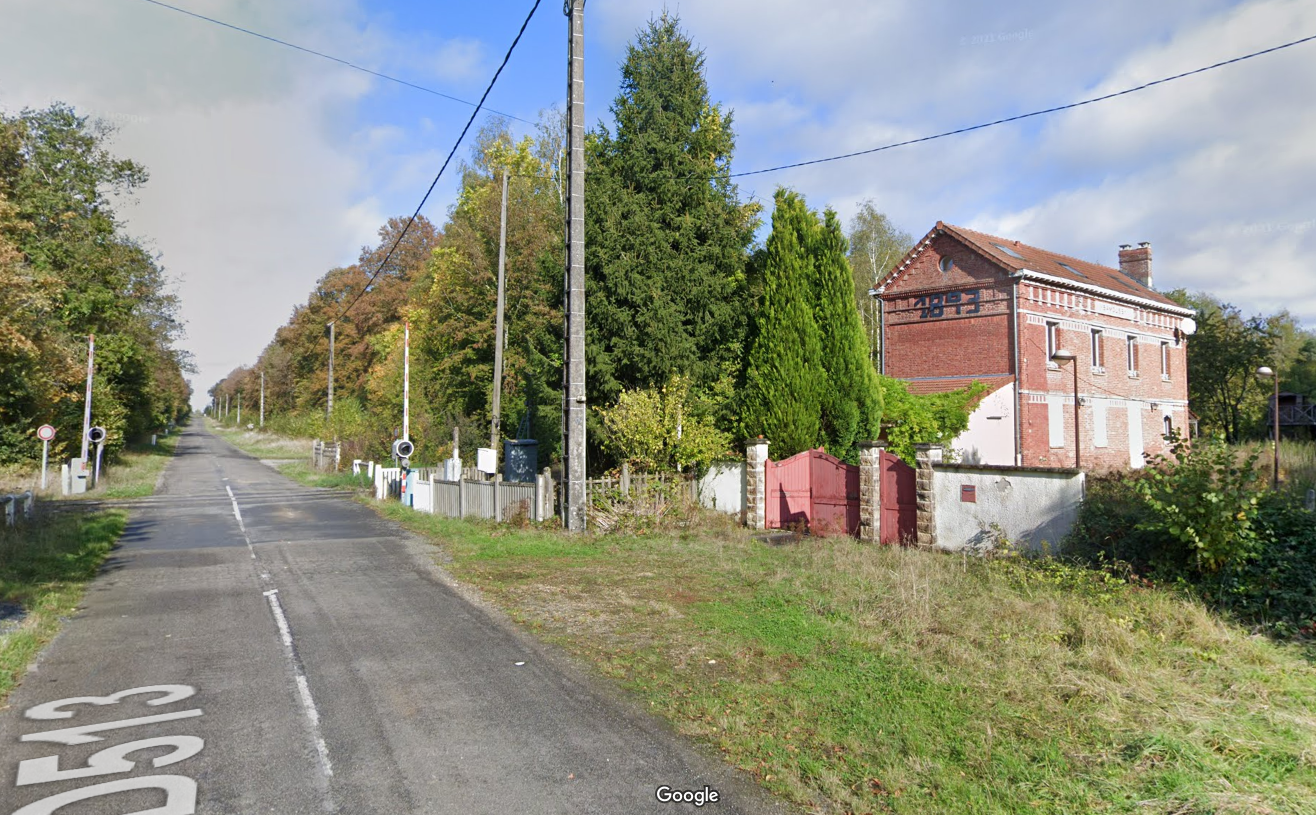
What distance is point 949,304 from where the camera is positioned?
27828 millimetres

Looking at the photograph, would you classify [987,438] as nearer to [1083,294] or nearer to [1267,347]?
[1083,294]

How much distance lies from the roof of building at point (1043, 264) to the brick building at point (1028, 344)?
0.29ft

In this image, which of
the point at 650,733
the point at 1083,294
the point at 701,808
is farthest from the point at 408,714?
the point at 1083,294

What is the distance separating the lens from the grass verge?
14.5 feet

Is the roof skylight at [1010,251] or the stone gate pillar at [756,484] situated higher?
the roof skylight at [1010,251]

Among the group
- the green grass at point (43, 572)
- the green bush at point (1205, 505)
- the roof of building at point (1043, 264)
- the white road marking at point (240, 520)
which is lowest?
the white road marking at point (240, 520)

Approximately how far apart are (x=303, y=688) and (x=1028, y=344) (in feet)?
84.2

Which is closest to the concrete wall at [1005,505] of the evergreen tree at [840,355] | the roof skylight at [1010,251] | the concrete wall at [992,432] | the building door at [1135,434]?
the evergreen tree at [840,355]

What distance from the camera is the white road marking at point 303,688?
5031 millimetres

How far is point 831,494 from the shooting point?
15586 mm

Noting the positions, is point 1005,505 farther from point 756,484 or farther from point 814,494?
point 756,484

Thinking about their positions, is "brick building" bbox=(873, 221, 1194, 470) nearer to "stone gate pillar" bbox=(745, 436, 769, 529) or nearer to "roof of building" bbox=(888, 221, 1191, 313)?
"roof of building" bbox=(888, 221, 1191, 313)

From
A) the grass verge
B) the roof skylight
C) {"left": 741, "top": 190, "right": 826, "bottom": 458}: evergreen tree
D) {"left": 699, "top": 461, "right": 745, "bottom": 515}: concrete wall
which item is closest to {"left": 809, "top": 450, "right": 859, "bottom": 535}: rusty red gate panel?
{"left": 699, "top": 461, "right": 745, "bottom": 515}: concrete wall

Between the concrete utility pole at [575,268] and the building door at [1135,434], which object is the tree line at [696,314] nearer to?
the concrete utility pole at [575,268]
